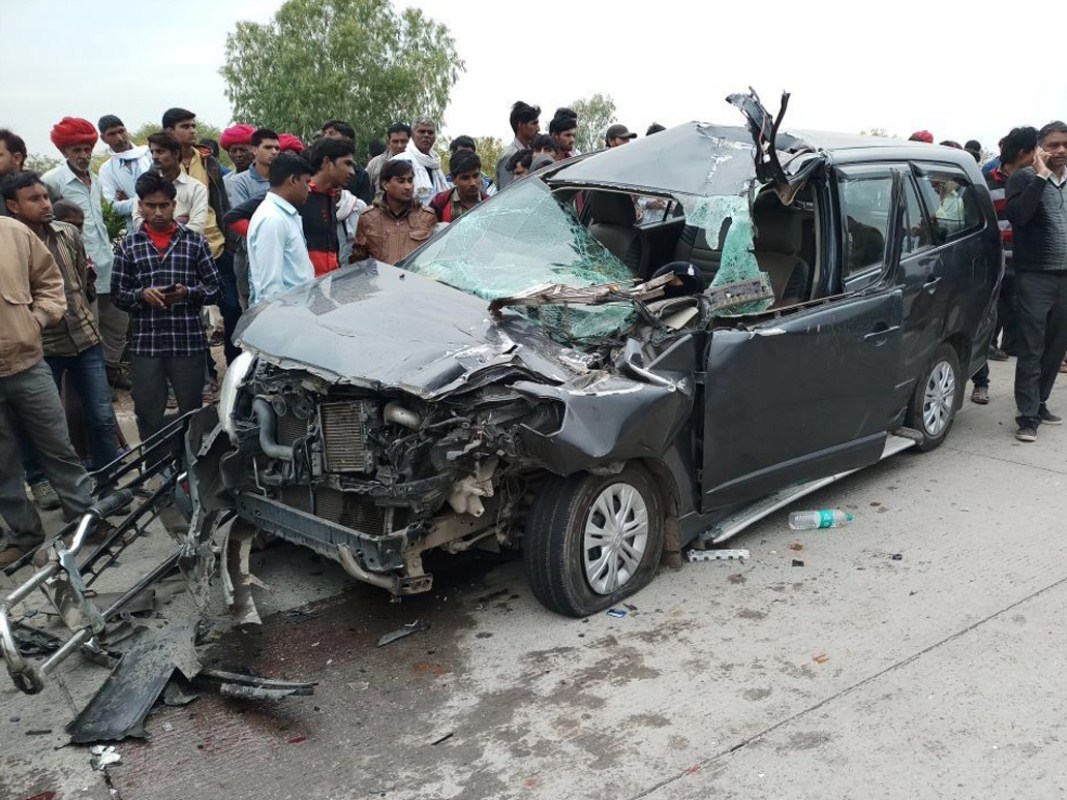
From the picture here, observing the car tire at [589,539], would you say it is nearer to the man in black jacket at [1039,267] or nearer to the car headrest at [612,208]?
the car headrest at [612,208]

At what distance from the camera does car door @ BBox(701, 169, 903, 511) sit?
13.8ft

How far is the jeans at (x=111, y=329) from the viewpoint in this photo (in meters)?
7.21

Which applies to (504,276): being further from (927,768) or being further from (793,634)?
(927,768)

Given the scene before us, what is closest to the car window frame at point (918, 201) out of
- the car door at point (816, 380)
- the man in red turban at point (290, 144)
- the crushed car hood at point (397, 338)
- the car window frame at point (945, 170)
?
the car window frame at point (945, 170)

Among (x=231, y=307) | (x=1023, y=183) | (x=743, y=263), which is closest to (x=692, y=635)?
(x=743, y=263)

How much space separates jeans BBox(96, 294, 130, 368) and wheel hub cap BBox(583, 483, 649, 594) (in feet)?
16.1

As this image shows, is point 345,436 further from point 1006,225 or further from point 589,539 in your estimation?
point 1006,225

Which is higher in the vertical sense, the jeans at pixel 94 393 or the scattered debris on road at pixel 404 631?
the jeans at pixel 94 393

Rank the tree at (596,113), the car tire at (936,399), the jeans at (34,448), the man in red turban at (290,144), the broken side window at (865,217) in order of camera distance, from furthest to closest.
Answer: the tree at (596,113) < the man in red turban at (290,144) < the car tire at (936,399) < the broken side window at (865,217) < the jeans at (34,448)

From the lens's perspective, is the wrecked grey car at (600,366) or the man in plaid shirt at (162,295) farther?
the man in plaid shirt at (162,295)

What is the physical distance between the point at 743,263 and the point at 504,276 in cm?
114

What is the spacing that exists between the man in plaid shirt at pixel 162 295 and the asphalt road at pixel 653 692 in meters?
1.47

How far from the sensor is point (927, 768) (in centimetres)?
299

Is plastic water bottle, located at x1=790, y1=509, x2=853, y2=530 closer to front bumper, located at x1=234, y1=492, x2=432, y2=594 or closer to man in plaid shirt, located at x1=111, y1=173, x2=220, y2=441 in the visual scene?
front bumper, located at x1=234, y1=492, x2=432, y2=594
